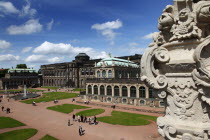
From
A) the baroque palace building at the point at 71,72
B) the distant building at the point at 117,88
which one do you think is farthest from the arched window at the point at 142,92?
the baroque palace building at the point at 71,72

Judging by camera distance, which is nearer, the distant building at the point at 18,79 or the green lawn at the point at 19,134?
the green lawn at the point at 19,134

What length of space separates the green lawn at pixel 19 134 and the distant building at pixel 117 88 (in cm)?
2922

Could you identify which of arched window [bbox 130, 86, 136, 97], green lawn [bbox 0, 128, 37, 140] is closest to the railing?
arched window [bbox 130, 86, 136, 97]

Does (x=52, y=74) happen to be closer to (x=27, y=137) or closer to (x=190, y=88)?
(x=27, y=137)

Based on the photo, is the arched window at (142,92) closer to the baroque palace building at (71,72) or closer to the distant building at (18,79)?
the baroque palace building at (71,72)

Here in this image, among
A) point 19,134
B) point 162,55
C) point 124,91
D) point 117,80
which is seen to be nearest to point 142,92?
point 124,91

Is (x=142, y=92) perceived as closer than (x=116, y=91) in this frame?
Yes

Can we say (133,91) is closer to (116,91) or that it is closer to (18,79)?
(116,91)

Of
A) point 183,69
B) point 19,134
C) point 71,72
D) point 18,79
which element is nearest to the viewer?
point 183,69

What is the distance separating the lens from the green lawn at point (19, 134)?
2444 cm

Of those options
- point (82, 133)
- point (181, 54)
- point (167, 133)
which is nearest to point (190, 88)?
point (181, 54)

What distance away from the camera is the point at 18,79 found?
12569 cm

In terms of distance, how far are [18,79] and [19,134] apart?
113 metres

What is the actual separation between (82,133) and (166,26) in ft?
76.9
